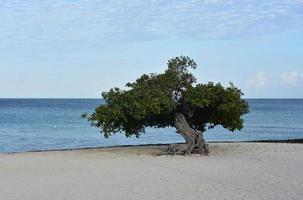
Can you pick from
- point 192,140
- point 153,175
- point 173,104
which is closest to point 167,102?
point 173,104

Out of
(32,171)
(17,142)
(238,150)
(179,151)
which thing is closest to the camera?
(32,171)

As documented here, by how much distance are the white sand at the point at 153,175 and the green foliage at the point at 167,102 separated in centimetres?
121

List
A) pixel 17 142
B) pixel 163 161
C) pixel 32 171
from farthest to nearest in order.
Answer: pixel 17 142
pixel 163 161
pixel 32 171

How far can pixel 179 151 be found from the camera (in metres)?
19.4

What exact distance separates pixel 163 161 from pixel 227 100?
3893mm

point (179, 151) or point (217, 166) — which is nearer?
point (217, 166)

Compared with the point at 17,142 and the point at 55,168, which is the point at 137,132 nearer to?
the point at 55,168

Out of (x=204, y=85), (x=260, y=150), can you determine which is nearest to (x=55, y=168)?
(x=204, y=85)

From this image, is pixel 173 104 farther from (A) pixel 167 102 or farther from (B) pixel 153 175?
(B) pixel 153 175

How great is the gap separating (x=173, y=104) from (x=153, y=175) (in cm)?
532

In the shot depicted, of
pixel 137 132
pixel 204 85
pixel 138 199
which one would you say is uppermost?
pixel 204 85

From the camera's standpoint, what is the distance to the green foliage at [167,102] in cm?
1908

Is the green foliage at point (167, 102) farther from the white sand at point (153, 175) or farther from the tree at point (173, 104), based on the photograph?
the white sand at point (153, 175)

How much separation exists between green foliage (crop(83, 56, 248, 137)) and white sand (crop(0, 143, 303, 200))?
1.21 meters
